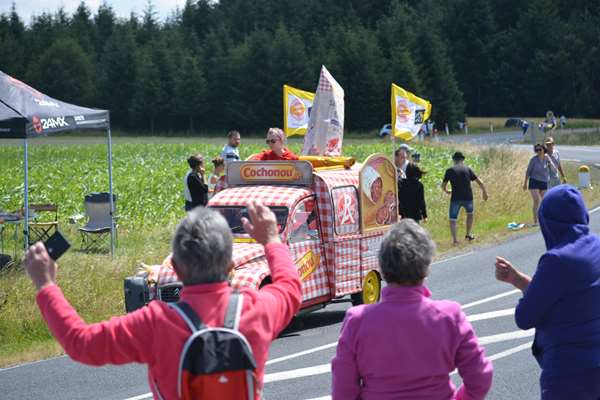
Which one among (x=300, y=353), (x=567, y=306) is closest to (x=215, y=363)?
(x=567, y=306)

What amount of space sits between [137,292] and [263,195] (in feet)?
6.49

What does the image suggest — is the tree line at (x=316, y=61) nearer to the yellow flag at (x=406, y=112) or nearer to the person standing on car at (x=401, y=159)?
the yellow flag at (x=406, y=112)

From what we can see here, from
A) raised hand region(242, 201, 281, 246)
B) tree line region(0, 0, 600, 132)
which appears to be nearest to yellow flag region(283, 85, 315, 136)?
raised hand region(242, 201, 281, 246)

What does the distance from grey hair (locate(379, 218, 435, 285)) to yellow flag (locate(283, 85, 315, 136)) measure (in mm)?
15251

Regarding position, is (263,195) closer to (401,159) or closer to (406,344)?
(401,159)

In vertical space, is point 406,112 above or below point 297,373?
above

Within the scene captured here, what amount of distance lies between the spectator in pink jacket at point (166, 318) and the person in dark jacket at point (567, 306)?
73.1 inches

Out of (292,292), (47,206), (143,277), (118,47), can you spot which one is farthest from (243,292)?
(118,47)

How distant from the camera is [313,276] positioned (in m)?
12.8

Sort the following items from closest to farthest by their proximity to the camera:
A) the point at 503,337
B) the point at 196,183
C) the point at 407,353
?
1. the point at 407,353
2. the point at 503,337
3. the point at 196,183

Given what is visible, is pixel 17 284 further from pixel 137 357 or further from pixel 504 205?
pixel 504 205

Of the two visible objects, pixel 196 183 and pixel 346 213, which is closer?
pixel 346 213

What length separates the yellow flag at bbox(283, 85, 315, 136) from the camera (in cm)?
2003

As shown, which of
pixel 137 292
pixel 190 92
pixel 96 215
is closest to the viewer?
pixel 137 292
